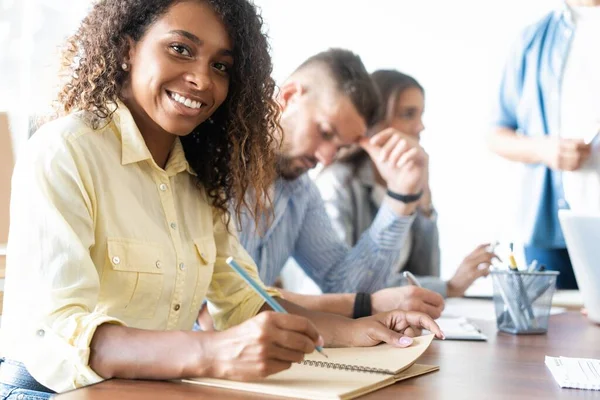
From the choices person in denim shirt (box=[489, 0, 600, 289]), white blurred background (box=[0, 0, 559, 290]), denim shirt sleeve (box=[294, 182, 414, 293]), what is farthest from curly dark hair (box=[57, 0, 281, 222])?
white blurred background (box=[0, 0, 559, 290])

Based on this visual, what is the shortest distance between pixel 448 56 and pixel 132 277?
103 inches

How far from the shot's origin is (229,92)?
1.40 meters

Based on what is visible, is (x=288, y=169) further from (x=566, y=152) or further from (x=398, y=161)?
(x=566, y=152)

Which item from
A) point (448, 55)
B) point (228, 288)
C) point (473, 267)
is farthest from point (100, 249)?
point (448, 55)

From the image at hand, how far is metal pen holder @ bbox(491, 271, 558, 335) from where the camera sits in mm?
1476

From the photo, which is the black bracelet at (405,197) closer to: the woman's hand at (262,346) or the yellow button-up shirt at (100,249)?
the yellow button-up shirt at (100,249)

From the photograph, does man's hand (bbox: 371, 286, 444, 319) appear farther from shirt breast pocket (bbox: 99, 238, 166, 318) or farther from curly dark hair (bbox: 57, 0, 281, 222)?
shirt breast pocket (bbox: 99, 238, 166, 318)

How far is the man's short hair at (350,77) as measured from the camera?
2.05 m

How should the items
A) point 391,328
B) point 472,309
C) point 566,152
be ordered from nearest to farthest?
point 391,328 < point 472,309 < point 566,152

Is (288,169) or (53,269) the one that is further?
(288,169)

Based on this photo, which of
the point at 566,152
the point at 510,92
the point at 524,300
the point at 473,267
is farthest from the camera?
the point at 510,92

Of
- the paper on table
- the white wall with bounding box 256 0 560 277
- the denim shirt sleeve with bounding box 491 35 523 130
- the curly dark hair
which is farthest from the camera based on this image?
the white wall with bounding box 256 0 560 277

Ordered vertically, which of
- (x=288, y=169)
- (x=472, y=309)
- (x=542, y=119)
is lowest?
(x=472, y=309)

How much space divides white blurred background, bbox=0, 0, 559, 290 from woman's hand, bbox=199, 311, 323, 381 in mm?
2639
